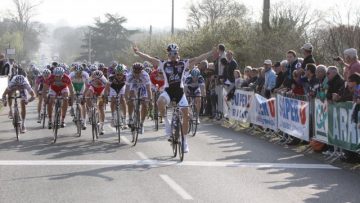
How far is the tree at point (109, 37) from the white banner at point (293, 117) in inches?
3995

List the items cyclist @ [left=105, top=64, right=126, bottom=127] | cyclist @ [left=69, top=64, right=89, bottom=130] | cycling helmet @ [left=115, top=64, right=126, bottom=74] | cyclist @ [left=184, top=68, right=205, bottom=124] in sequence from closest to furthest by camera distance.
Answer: cycling helmet @ [left=115, top=64, right=126, bottom=74], cyclist @ [left=105, top=64, right=126, bottom=127], cyclist @ [left=184, top=68, right=205, bottom=124], cyclist @ [left=69, top=64, right=89, bottom=130]

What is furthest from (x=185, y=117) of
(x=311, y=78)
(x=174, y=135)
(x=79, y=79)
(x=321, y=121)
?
(x=79, y=79)

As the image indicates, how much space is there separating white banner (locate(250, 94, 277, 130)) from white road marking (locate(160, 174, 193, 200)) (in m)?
6.67

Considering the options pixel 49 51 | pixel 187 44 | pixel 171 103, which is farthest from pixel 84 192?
pixel 49 51

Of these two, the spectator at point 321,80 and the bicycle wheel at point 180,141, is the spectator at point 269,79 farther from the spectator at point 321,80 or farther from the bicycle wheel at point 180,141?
the bicycle wheel at point 180,141

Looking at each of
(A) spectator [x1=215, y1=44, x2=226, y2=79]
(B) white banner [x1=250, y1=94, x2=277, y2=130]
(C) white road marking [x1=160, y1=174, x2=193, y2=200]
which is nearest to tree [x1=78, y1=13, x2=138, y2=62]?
(A) spectator [x1=215, y1=44, x2=226, y2=79]

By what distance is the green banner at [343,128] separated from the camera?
11.4m

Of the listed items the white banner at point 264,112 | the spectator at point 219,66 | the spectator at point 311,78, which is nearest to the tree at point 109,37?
the spectator at point 219,66

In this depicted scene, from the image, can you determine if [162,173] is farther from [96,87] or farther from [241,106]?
[241,106]

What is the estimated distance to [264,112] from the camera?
16969 millimetres

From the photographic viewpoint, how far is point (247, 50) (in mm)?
32000

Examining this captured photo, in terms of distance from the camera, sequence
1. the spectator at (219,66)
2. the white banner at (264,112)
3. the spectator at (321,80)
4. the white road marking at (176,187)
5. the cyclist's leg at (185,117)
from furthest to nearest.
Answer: the spectator at (219,66)
the white banner at (264,112)
the spectator at (321,80)
the cyclist's leg at (185,117)
the white road marking at (176,187)

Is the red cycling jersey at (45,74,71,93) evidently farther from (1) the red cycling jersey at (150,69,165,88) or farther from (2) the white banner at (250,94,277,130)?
(2) the white banner at (250,94,277,130)

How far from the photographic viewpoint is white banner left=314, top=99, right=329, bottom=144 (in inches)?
504
